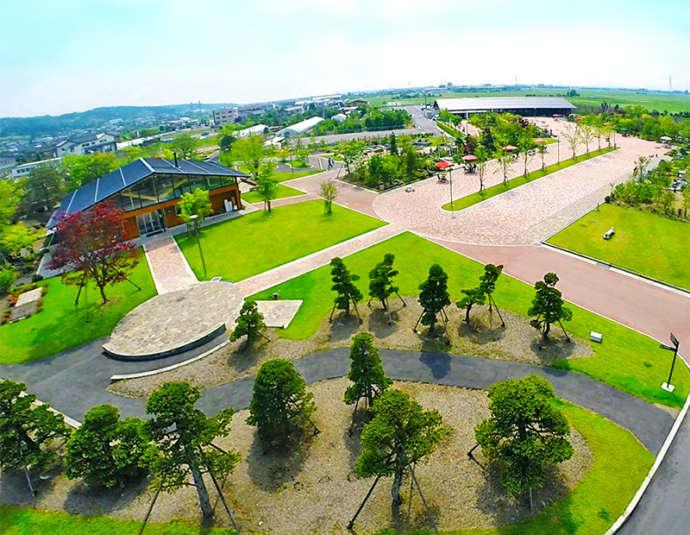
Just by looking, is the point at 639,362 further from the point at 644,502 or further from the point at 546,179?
the point at 546,179

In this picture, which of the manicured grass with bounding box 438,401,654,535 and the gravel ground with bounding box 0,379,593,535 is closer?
the manicured grass with bounding box 438,401,654,535

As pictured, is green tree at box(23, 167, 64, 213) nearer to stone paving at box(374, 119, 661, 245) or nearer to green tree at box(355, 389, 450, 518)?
stone paving at box(374, 119, 661, 245)

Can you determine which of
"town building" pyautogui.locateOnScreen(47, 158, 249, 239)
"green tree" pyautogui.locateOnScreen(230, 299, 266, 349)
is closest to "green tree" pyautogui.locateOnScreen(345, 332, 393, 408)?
"green tree" pyautogui.locateOnScreen(230, 299, 266, 349)

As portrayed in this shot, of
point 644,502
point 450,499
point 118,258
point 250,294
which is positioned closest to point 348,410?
point 450,499

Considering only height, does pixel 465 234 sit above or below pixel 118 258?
below

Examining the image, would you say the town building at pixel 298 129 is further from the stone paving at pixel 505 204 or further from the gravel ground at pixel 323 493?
the gravel ground at pixel 323 493
